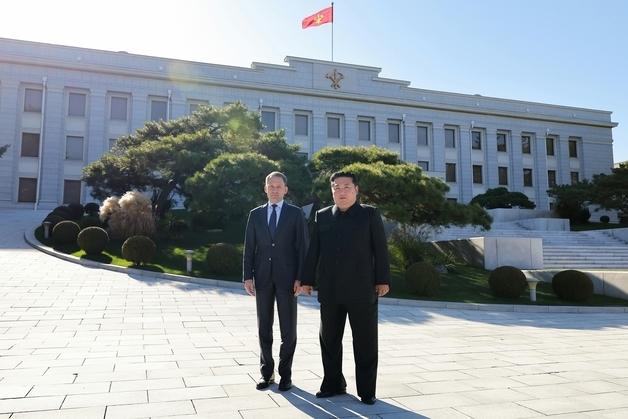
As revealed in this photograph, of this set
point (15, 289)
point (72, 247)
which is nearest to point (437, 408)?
point (15, 289)

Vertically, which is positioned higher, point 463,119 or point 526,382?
point 463,119

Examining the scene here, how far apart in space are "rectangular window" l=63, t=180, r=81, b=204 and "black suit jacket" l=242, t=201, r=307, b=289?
106 feet

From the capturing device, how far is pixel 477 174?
142ft

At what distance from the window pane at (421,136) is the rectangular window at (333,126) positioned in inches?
296

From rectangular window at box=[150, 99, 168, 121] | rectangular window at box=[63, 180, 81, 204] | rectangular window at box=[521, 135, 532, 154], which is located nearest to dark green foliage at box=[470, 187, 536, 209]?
rectangular window at box=[521, 135, 532, 154]

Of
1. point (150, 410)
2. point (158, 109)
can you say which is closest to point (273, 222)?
point (150, 410)

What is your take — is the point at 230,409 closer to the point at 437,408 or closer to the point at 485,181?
the point at 437,408

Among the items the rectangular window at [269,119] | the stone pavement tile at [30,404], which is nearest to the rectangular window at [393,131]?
the rectangular window at [269,119]

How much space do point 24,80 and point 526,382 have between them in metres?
37.0

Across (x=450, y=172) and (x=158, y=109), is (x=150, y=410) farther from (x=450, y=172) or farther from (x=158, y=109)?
(x=450, y=172)

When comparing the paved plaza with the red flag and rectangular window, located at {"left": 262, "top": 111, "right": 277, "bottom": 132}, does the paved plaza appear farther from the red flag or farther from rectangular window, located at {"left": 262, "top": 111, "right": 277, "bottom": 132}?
the red flag

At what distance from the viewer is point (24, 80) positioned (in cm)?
3238

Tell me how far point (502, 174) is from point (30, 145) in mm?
39119

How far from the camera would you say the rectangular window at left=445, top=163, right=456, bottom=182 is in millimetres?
42188
